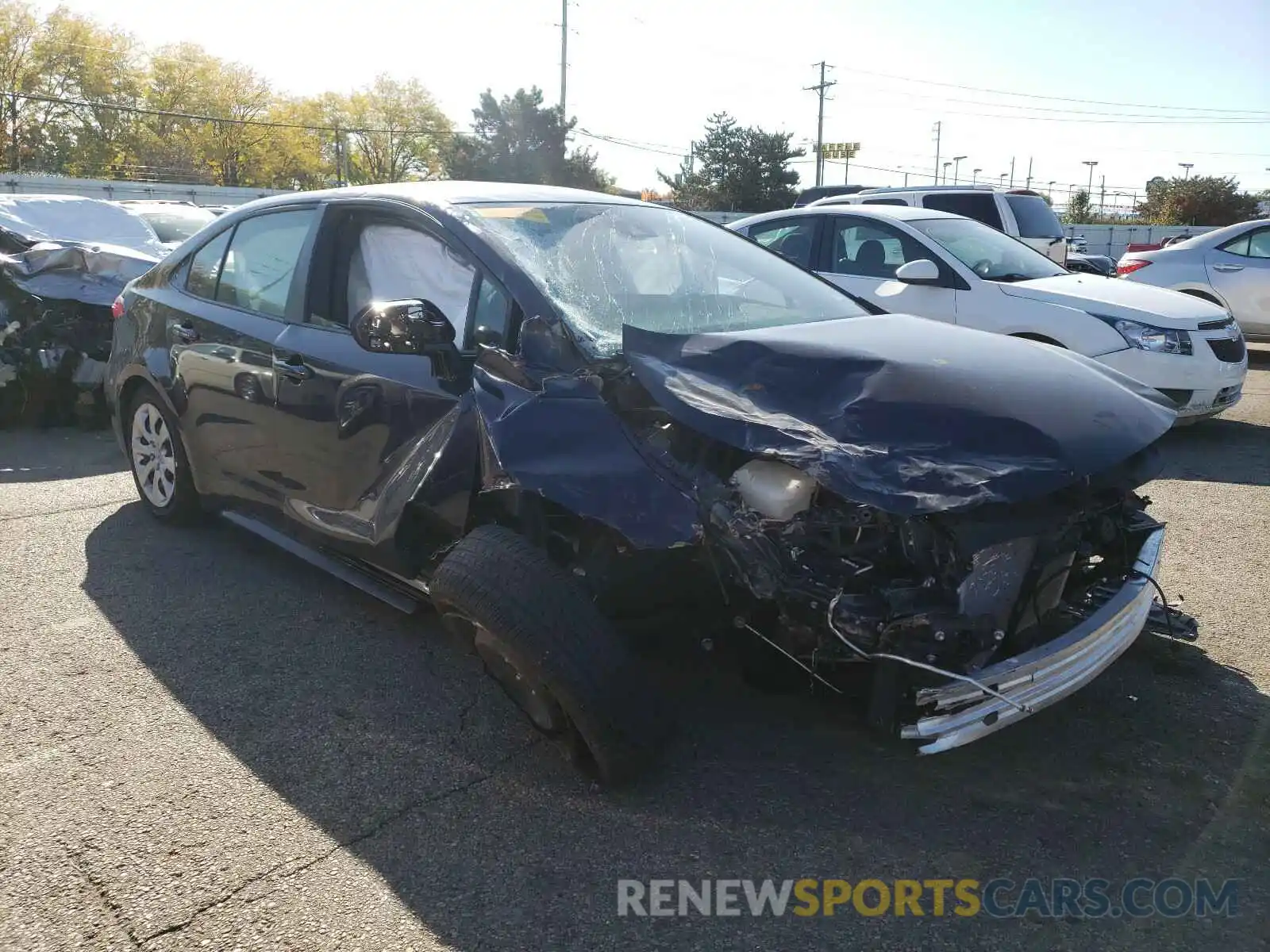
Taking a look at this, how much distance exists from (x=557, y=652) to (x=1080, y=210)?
6069 centimetres

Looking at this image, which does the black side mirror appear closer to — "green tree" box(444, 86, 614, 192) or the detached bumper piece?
the detached bumper piece

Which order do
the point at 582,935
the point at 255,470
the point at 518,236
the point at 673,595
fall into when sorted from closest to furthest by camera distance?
the point at 582,935, the point at 673,595, the point at 518,236, the point at 255,470

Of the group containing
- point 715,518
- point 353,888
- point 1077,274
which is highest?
point 1077,274

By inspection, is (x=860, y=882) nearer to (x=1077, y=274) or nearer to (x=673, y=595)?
(x=673, y=595)

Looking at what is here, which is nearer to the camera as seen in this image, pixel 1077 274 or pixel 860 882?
pixel 860 882

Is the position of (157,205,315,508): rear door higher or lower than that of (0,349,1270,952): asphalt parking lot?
higher

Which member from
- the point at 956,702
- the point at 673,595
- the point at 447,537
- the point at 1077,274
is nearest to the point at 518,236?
the point at 447,537

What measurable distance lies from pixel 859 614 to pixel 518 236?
5.85 ft

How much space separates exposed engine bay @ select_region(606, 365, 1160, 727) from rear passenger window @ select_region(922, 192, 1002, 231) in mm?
8997

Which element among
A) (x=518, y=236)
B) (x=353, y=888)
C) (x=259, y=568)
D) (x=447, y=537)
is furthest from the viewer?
(x=259, y=568)

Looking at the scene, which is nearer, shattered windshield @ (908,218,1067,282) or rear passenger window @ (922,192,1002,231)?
shattered windshield @ (908,218,1067,282)

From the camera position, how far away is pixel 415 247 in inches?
138

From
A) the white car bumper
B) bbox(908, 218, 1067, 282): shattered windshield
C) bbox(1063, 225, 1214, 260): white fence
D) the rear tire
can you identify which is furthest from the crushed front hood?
bbox(1063, 225, 1214, 260): white fence

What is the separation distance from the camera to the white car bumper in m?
6.62
